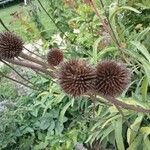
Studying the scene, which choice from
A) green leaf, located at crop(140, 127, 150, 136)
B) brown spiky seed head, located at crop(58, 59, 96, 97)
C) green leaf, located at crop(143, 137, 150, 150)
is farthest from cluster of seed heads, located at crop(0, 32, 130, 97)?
green leaf, located at crop(143, 137, 150, 150)

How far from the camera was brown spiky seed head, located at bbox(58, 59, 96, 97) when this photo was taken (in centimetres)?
169

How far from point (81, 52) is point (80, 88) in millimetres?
2121

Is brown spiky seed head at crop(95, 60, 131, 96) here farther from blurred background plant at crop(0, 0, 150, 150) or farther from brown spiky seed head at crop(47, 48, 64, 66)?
blurred background plant at crop(0, 0, 150, 150)

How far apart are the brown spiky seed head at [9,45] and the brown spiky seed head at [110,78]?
0.41 metres

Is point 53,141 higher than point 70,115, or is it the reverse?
point 70,115

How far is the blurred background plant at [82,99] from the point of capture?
297 centimetres

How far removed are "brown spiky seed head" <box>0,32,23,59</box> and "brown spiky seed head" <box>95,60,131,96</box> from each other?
41 centimetres

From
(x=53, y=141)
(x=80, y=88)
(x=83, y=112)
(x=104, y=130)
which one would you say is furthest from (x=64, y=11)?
(x=80, y=88)

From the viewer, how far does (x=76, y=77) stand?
1.71m

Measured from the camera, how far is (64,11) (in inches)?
183

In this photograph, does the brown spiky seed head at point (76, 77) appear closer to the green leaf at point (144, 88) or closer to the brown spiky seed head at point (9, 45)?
the brown spiky seed head at point (9, 45)

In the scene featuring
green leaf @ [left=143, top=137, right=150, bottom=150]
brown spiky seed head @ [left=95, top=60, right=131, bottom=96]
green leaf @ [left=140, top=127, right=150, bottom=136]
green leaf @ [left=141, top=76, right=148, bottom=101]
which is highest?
green leaf @ [left=141, top=76, right=148, bottom=101]

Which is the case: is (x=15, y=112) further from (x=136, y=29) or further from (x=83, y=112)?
(x=136, y=29)

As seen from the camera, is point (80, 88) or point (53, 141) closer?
point (80, 88)
